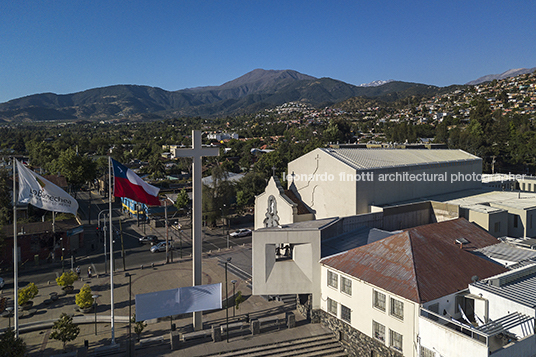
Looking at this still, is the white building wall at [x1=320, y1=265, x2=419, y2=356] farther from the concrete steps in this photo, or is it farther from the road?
the road

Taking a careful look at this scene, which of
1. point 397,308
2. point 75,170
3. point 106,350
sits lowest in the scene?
point 106,350

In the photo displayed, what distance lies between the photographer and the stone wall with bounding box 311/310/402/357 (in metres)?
18.2

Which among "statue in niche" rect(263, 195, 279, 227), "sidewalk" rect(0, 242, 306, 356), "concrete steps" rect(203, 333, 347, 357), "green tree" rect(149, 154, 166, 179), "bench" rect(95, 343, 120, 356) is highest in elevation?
"green tree" rect(149, 154, 166, 179)

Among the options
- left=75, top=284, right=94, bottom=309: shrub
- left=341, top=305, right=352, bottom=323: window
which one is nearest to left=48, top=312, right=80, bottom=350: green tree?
left=75, top=284, right=94, bottom=309: shrub

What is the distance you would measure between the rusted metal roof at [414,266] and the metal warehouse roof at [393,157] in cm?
1066

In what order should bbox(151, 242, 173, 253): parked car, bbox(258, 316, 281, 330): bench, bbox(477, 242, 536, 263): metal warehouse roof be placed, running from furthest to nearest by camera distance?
1. bbox(151, 242, 173, 253): parked car
2. bbox(477, 242, 536, 263): metal warehouse roof
3. bbox(258, 316, 281, 330): bench

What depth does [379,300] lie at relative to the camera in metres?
18.4

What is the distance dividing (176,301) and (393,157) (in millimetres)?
25620

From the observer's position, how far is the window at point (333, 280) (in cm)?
2116

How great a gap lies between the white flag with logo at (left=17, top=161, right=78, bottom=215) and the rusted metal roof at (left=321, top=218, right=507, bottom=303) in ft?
49.0

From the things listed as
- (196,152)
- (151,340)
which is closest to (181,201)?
(151,340)

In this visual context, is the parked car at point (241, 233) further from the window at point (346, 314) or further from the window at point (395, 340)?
the window at point (395, 340)

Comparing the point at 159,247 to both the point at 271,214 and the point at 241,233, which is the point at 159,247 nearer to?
the point at 241,233

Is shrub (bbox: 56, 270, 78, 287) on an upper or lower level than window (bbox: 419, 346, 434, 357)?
lower
